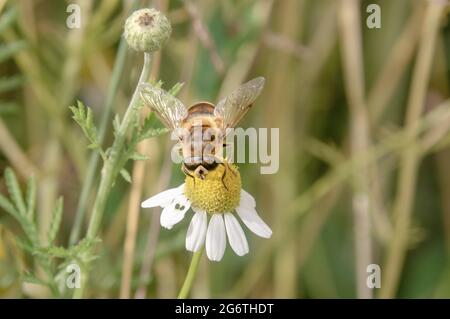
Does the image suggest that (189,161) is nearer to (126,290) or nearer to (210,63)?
(126,290)

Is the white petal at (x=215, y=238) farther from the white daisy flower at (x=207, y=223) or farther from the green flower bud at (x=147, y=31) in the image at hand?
the green flower bud at (x=147, y=31)

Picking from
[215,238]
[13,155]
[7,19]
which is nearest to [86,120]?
[215,238]

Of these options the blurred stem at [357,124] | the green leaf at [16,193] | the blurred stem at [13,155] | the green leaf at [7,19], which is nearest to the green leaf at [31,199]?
the green leaf at [16,193]

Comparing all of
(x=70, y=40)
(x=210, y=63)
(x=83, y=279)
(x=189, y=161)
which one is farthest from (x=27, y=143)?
(x=189, y=161)

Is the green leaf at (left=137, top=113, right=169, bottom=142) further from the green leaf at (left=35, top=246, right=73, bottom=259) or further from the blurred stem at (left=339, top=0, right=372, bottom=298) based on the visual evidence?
the blurred stem at (left=339, top=0, right=372, bottom=298)

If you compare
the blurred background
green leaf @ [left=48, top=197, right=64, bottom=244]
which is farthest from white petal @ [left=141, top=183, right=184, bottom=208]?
the blurred background
